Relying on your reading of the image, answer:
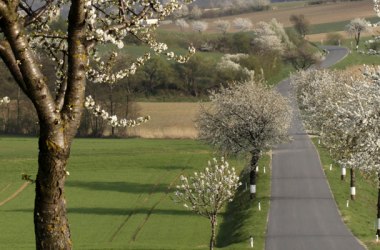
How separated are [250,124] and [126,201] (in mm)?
13366

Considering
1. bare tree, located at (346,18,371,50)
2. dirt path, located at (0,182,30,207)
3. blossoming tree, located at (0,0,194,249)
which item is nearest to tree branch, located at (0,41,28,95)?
blossoming tree, located at (0,0,194,249)

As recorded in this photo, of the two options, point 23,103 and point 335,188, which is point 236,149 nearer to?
point 335,188

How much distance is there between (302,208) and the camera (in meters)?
55.2

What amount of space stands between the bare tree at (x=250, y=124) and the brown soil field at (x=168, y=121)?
3730cm

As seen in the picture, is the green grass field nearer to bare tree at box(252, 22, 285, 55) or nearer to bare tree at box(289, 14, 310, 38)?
bare tree at box(252, 22, 285, 55)

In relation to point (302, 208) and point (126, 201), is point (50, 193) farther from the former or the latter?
point (126, 201)

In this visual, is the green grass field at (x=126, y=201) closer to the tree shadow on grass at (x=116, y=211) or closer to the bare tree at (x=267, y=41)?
the tree shadow on grass at (x=116, y=211)

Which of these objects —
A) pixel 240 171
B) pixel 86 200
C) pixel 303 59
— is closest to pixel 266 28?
pixel 303 59

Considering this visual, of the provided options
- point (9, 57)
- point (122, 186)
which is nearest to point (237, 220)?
point (122, 186)

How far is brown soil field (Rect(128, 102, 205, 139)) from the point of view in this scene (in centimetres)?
10668

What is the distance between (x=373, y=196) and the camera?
204 ft

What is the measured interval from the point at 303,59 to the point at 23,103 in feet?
193

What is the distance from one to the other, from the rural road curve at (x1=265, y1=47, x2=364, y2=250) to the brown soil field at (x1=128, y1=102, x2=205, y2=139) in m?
25.6

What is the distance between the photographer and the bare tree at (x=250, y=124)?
2394 inches
